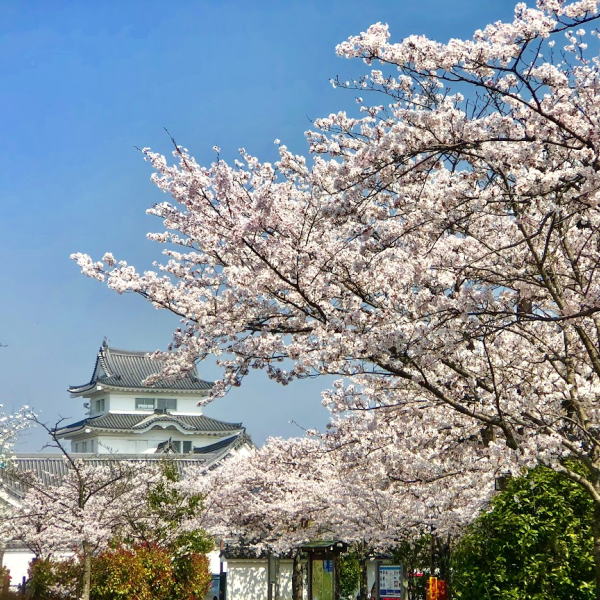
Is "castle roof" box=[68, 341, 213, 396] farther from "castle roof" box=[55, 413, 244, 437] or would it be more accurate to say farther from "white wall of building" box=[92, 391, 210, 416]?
"castle roof" box=[55, 413, 244, 437]

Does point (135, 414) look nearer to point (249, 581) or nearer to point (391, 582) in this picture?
point (249, 581)

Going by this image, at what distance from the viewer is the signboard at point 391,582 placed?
59.5ft

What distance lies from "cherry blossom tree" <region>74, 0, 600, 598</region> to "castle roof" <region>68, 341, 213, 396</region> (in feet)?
148

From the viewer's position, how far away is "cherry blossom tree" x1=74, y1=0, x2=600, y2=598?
5.86 m

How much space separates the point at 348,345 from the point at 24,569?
1268 inches

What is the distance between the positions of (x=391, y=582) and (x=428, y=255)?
12785 millimetres

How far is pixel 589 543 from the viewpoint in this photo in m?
7.99

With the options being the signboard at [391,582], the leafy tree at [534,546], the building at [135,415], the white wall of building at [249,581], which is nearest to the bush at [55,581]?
the signboard at [391,582]

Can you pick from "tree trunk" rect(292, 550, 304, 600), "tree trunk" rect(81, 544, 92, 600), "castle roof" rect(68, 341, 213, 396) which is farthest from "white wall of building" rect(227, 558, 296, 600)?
"castle roof" rect(68, 341, 213, 396)

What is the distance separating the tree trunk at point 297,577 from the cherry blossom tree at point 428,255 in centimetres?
1879

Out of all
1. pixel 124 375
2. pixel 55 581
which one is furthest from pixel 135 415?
pixel 55 581

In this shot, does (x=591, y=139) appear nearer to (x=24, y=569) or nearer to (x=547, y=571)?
(x=547, y=571)

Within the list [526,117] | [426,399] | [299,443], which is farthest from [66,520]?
[526,117]

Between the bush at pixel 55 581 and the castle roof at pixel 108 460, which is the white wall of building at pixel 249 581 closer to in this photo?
the castle roof at pixel 108 460
